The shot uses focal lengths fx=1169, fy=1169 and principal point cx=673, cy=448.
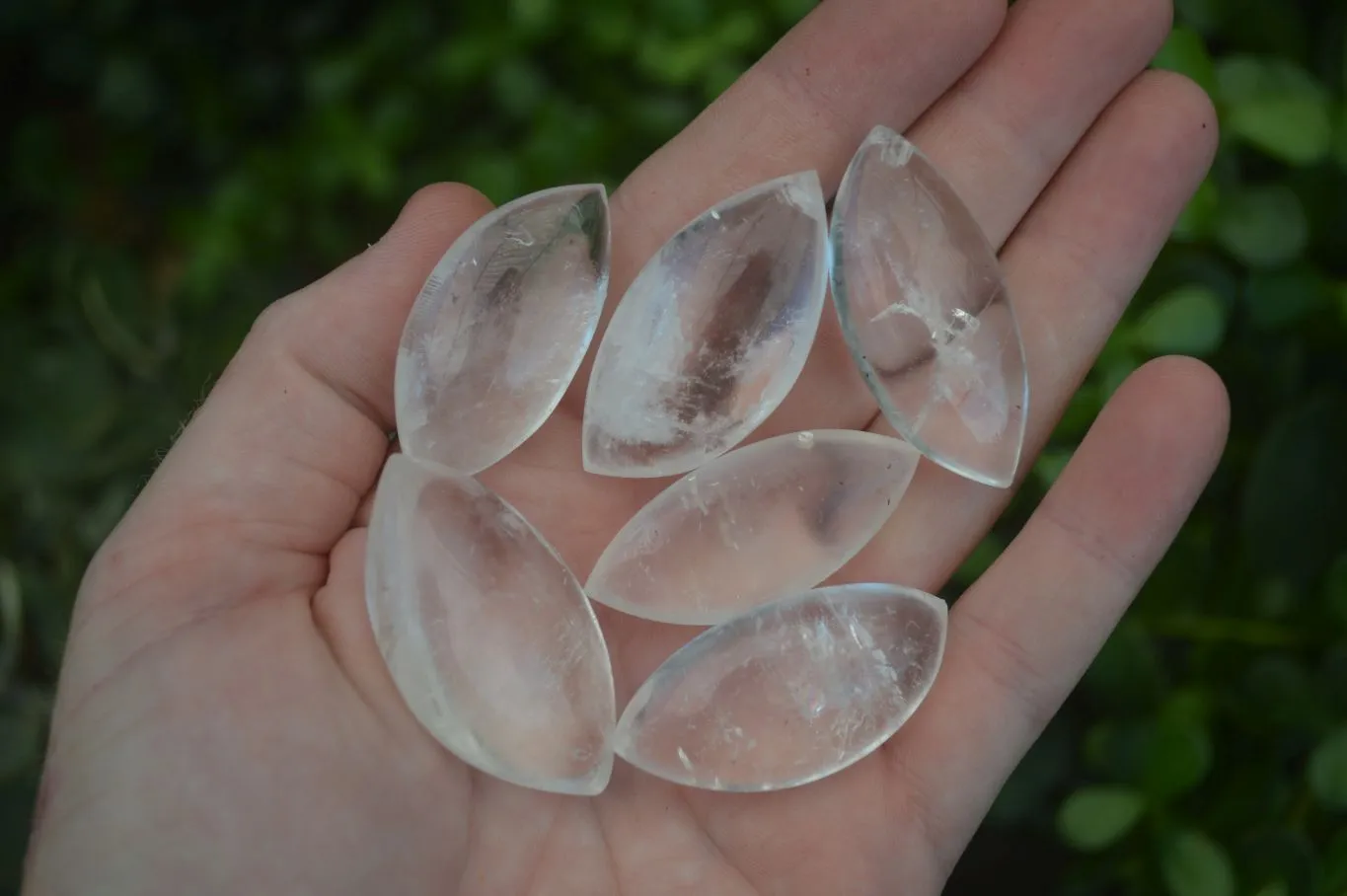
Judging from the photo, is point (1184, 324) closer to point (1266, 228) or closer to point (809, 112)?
point (1266, 228)

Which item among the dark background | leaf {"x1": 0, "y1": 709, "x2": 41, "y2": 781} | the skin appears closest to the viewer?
the skin

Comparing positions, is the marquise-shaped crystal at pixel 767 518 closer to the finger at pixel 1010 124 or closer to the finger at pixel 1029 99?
the finger at pixel 1010 124

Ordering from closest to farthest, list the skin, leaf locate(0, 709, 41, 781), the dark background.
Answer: the skin, the dark background, leaf locate(0, 709, 41, 781)

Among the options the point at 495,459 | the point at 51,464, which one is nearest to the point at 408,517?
the point at 495,459

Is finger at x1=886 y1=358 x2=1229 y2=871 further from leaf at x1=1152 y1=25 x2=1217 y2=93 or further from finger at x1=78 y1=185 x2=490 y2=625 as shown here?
finger at x1=78 y1=185 x2=490 y2=625

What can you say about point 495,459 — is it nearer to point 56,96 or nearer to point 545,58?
point 545,58

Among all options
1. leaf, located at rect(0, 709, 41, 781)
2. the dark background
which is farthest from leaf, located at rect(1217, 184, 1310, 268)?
leaf, located at rect(0, 709, 41, 781)
